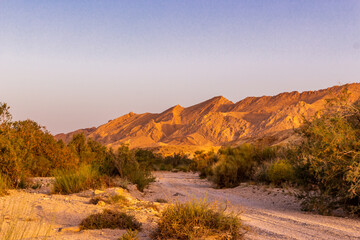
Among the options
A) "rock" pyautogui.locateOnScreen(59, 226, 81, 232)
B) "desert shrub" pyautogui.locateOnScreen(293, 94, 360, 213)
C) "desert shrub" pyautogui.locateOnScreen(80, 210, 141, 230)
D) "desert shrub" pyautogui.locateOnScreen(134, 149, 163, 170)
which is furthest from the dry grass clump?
"desert shrub" pyautogui.locateOnScreen(134, 149, 163, 170)

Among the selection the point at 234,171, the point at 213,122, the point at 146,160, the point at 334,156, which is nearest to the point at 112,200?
the point at 334,156

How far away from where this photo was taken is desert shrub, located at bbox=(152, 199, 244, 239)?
5.96 m

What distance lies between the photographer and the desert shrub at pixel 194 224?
596 cm

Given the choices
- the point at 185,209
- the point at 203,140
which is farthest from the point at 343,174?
the point at 203,140

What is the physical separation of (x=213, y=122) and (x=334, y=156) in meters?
102

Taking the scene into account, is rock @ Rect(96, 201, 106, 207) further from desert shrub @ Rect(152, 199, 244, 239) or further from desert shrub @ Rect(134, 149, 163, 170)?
desert shrub @ Rect(134, 149, 163, 170)

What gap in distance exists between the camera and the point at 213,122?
11038 cm

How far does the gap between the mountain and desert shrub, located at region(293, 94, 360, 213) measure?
6628 centimetres

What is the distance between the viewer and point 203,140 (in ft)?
335

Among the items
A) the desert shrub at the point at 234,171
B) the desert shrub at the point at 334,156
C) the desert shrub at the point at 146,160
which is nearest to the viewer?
the desert shrub at the point at 334,156

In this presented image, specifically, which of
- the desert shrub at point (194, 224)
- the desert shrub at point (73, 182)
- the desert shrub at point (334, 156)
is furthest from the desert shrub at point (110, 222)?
the desert shrub at point (73, 182)

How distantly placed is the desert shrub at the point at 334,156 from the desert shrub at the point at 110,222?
5.18 metres

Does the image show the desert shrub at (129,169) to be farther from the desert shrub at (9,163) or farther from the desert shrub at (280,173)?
the desert shrub at (280,173)

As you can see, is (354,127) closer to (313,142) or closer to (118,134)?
(313,142)
